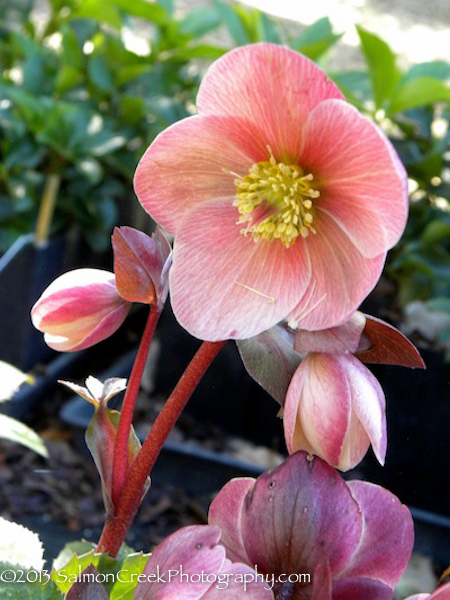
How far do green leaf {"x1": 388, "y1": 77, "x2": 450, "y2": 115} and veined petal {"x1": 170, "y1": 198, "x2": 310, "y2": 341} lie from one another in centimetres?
88

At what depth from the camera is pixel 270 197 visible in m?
0.42

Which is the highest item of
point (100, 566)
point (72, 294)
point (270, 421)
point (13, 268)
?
point (72, 294)

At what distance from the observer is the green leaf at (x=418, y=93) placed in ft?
4.00

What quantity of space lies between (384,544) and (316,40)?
115 cm

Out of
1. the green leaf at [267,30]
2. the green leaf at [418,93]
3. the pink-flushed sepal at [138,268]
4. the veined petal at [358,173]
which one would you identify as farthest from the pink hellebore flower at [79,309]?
the green leaf at [267,30]

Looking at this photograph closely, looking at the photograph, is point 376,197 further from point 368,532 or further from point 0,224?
point 0,224

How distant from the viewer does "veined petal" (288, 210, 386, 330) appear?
38 cm

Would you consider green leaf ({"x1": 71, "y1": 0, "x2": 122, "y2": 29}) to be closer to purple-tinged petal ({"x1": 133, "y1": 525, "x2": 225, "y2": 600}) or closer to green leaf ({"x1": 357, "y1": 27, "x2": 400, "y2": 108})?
green leaf ({"x1": 357, "y1": 27, "x2": 400, "y2": 108})

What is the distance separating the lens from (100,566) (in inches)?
16.0

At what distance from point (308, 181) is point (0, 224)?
1201 mm

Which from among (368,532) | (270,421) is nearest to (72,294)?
(368,532)

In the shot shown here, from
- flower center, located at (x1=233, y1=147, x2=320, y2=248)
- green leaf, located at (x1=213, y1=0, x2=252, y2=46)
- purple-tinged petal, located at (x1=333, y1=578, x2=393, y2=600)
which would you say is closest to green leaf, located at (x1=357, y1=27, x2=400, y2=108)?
green leaf, located at (x1=213, y1=0, x2=252, y2=46)

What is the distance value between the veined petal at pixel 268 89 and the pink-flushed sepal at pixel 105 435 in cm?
15

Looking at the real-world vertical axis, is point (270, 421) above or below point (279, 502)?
below
